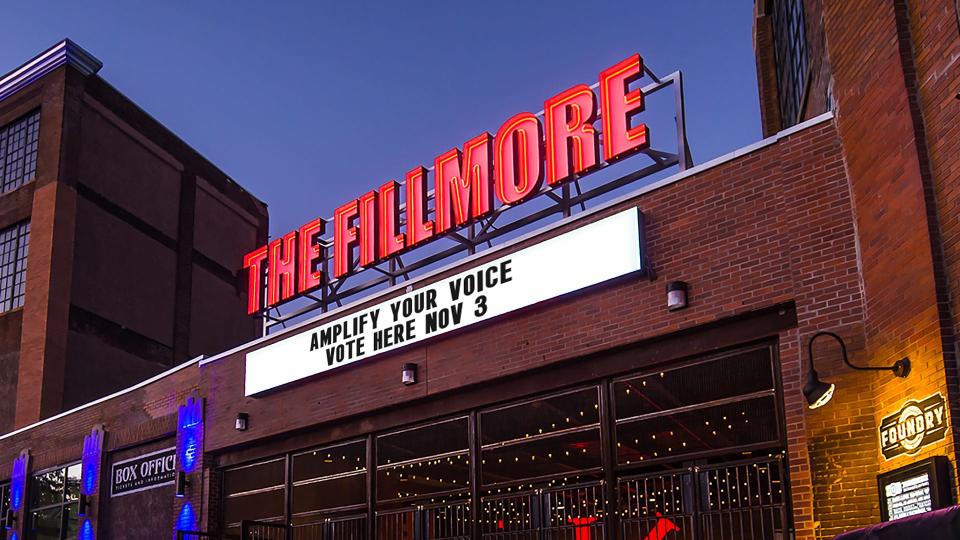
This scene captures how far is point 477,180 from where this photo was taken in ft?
60.7

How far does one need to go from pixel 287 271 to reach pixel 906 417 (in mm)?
13651

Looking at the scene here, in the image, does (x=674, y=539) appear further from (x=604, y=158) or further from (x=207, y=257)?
(x=207, y=257)

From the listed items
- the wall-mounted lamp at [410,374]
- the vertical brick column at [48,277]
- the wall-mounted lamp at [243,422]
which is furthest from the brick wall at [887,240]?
the vertical brick column at [48,277]

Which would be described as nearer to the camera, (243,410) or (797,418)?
(797,418)

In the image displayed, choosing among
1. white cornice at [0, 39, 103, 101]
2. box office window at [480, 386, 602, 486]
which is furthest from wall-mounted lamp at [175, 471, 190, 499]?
white cornice at [0, 39, 103, 101]

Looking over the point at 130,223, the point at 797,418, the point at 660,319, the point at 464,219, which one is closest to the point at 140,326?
the point at 130,223

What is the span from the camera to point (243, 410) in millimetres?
20391

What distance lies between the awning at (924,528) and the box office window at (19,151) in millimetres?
30037

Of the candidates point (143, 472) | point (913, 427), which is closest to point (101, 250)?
point (143, 472)

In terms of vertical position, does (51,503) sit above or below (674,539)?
above

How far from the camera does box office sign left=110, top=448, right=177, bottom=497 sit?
22297 mm

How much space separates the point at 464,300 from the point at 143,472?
1004cm

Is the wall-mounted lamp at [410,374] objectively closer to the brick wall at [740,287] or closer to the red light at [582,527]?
the brick wall at [740,287]

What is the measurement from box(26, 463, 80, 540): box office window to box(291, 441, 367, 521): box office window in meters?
7.93
